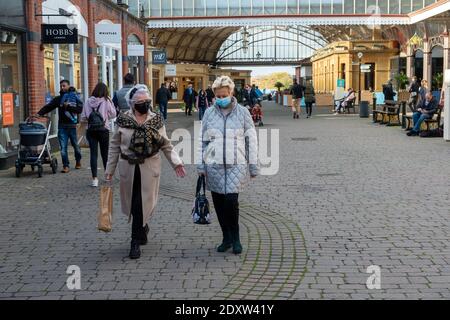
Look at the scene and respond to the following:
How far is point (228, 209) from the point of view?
680 centimetres

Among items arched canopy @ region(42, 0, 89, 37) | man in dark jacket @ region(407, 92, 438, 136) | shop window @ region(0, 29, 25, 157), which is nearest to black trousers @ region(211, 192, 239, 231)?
shop window @ region(0, 29, 25, 157)

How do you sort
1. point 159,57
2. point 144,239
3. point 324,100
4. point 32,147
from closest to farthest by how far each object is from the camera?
point 144,239 → point 32,147 → point 159,57 → point 324,100

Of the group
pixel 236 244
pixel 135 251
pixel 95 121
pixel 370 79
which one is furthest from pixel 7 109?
pixel 370 79

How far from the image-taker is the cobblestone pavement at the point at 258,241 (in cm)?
559

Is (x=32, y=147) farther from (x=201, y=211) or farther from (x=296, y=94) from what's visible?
(x=296, y=94)

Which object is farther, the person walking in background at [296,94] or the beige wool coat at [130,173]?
the person walking in background at [296,94]

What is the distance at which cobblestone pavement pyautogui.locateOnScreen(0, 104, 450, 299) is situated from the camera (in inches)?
220

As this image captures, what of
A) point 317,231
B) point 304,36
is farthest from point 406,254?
point 304,36

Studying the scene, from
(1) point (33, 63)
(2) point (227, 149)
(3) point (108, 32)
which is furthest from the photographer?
(3) point (108, 32)

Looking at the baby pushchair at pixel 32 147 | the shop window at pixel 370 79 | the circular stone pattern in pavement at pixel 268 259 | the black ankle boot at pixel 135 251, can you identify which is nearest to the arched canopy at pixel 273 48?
the shop window at pixel 370 79

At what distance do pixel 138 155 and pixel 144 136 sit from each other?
0.64 ft

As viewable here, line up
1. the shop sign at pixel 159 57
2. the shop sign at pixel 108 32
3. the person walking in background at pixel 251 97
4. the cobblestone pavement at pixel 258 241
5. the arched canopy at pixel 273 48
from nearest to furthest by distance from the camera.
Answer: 1. the cobblestone pavement at pixel 258 241
2. the shop sign at pixel 108 32
3. the person walking in background at pixel 251 97
4. the shop sign at pixel 159 57
5. the arched canopy at pixel 273 48

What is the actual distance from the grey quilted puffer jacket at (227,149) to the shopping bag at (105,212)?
3.03 feet

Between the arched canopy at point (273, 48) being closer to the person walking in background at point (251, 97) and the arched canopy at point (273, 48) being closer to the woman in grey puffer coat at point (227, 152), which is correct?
the person walking in background at point (251, 97)
